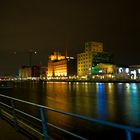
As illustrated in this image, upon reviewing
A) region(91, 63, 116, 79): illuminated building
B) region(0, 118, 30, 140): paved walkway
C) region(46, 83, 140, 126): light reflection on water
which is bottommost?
region(46, 83, 140, 126): light reflection on water

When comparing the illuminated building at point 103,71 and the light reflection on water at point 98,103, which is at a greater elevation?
the illuminated building at point 103,71

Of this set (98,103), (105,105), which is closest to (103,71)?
(98,103)

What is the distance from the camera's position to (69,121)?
21.9 m

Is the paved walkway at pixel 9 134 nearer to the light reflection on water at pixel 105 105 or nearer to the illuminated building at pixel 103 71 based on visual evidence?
the light reflection on water at pixel 105 105

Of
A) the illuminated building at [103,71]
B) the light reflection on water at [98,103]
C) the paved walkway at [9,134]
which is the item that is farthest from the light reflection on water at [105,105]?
the illuminated building at [103,71]

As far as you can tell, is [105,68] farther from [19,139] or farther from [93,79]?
[19,139]

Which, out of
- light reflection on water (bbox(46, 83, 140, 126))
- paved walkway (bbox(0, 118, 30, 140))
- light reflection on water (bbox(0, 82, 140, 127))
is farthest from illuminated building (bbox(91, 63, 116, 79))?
paved walkway (bbox(0, 118, 30, 140))

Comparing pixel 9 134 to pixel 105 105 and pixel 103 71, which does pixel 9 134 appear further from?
pixel 103 71

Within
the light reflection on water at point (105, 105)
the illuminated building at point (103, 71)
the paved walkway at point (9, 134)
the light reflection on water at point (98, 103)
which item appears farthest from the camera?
the illuminated building at point (103, 71)

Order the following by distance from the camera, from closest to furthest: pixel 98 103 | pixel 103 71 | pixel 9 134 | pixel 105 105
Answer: pixel 9 134 < pixel 105 105 < pixel 98 103 < pixel 103 71

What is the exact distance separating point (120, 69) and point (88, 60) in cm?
2812

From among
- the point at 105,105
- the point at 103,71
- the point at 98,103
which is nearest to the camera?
the point at 105,105

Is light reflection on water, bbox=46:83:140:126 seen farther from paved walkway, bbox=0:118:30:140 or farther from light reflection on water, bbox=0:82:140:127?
paved walkway, bbox=0:118:30:140

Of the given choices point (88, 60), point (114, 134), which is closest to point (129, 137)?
point (114, 134)
